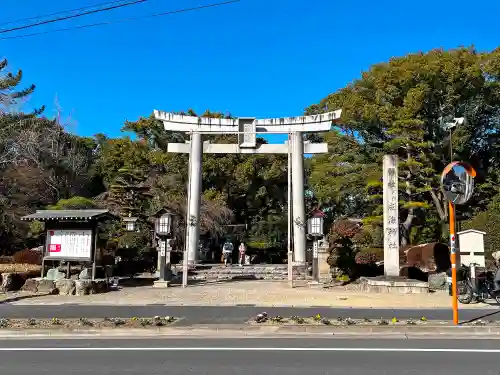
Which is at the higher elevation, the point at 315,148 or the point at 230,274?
the point at 315,148

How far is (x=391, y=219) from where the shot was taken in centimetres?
1903

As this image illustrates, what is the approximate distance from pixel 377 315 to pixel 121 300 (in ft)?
27.2

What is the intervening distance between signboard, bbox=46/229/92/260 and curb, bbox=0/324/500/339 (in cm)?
836

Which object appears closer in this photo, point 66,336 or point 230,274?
point 66,336

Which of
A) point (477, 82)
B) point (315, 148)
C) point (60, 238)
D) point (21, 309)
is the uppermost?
point (477, 82)

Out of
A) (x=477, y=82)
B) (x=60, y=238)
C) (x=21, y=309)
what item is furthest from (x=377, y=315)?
(x=477, y=82)

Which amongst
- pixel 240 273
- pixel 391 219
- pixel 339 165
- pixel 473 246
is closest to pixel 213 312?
pixel 391 219

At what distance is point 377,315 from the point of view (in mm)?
11836

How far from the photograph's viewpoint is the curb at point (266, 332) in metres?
9.70
